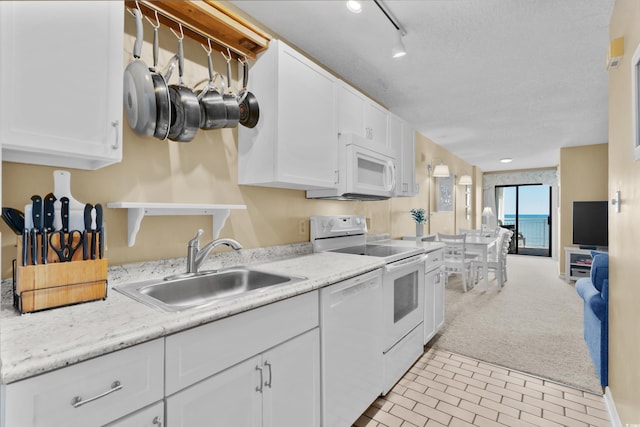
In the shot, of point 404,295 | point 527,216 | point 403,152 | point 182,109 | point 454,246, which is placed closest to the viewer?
point 182,109

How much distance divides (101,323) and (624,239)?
225 cm

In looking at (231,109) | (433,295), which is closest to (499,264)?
(433,295)

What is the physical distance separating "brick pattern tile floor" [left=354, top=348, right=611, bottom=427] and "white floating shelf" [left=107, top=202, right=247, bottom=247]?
1.43 metres

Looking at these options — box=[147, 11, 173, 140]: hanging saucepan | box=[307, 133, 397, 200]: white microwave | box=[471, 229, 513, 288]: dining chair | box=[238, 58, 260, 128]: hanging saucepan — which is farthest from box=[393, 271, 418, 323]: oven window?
box=[471, 229, 513, 288]: dining chair

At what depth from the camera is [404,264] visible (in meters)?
2.20

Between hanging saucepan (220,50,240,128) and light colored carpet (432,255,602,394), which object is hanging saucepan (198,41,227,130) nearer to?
hanging saucepan (220,50,240,128)

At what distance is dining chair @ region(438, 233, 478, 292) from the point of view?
14.5ft

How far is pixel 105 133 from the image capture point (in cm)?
112

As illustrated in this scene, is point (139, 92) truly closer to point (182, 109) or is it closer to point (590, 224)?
point (182, 109)

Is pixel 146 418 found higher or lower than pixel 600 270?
lower

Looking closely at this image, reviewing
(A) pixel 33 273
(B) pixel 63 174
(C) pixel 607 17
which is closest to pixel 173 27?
(B) pixel 63 174

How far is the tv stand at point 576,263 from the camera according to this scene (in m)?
5.20

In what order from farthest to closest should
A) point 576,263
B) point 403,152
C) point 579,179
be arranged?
1. point 579,179
2. point 576,263
3. point 403,152

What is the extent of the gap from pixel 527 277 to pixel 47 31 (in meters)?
6.77
